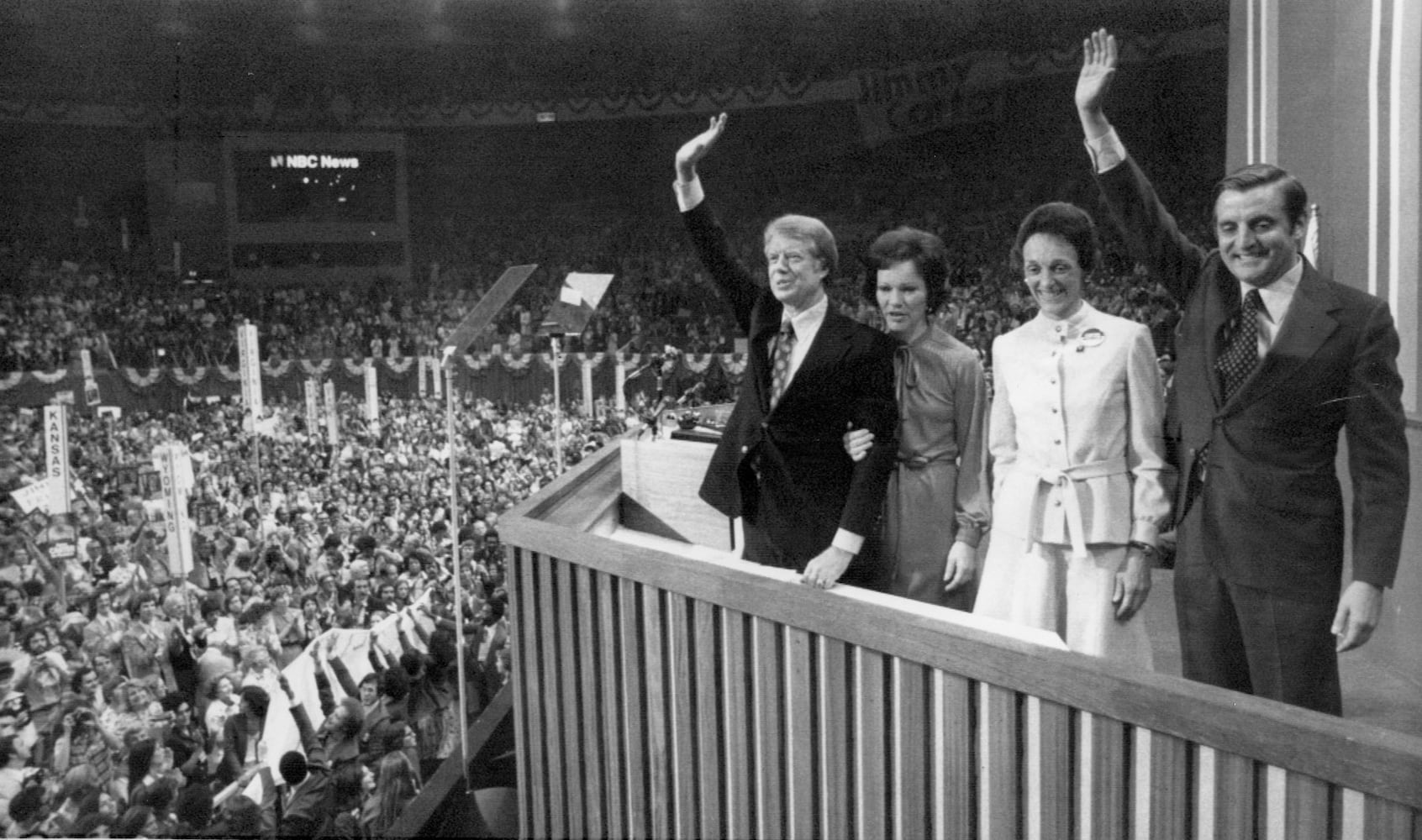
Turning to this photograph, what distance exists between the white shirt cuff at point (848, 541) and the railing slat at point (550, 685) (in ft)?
1.94

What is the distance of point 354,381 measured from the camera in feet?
13.3

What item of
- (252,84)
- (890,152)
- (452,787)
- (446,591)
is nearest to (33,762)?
(446,591)

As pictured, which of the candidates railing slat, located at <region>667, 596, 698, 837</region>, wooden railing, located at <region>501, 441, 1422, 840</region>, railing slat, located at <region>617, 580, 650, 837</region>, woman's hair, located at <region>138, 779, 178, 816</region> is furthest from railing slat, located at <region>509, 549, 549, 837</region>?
woman's hair, located at <region>138, 779, 178, 816</region>

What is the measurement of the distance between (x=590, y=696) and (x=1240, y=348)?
1.21 m

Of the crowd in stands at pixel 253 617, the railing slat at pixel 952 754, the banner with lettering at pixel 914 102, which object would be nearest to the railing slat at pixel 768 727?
the railing slat at pixel 952 754

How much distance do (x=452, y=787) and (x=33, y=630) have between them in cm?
179

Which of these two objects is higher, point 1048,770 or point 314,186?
point 314,186

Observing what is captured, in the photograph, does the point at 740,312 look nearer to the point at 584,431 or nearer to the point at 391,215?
the point at 584,431

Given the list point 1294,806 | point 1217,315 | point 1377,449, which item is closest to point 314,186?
point 1217,315

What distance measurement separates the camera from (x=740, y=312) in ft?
6.57

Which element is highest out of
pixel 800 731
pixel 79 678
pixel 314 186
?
pixel 314 186

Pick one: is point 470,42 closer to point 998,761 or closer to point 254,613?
point 254,613

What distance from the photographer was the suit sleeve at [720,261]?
198 centimetres

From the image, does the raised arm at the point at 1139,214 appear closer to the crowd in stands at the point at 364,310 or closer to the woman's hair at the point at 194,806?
the crowd in stands at the point at 364,310
